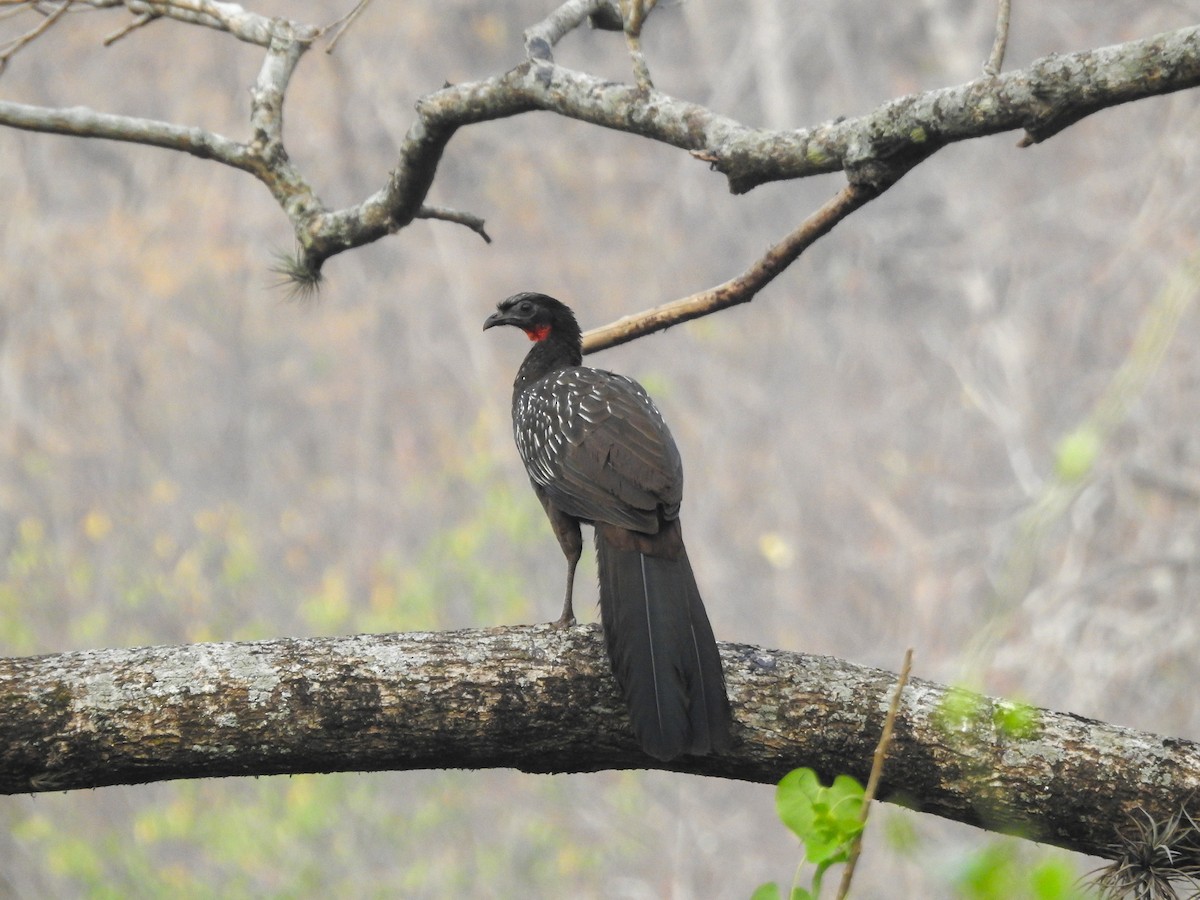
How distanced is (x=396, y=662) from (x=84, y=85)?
13.0m

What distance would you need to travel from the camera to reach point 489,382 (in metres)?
14.2

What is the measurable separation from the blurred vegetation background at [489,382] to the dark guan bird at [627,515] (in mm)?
7302

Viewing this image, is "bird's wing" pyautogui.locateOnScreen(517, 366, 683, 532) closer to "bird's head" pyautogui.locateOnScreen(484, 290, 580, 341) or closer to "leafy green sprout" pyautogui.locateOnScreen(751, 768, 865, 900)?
"bird's head" pyautogui.locateOnScreen(484, 290, 580, 341)

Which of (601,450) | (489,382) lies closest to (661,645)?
(601,450)

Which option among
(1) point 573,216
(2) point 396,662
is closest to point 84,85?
(1) point 573,216

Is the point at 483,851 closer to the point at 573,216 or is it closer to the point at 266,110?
Result: the point at 573,216

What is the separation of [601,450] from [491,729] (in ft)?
3.77

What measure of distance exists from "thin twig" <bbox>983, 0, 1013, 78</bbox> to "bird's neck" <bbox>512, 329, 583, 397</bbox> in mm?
1960

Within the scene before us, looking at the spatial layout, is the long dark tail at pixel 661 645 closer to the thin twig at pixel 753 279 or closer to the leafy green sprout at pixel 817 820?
the thin twig at pixel 753 279

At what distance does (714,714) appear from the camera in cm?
275

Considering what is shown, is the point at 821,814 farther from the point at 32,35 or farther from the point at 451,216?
the point at 32,35

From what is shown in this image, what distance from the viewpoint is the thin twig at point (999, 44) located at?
9.20ft

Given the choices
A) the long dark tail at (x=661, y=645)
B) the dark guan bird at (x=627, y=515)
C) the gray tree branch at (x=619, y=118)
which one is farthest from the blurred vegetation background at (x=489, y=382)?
the long dark tail at (x=661, y=645)

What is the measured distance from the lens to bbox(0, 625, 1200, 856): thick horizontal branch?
103 inches
